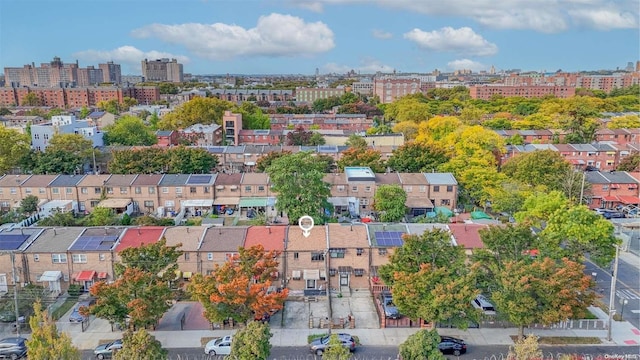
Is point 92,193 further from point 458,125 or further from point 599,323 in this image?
point 458,125

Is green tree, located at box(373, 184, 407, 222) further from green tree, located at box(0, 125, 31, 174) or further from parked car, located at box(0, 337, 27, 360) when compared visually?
green tree, located at box(0, 125, 31, 174)

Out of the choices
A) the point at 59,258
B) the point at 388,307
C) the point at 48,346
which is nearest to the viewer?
the point at 48,346

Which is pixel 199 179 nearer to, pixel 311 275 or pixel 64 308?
pixel 64 308

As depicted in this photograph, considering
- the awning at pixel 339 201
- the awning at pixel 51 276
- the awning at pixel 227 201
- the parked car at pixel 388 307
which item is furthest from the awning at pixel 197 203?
→ the parked car at pixel 388 307

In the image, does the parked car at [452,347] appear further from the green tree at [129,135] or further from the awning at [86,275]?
the green tree at [129,135]

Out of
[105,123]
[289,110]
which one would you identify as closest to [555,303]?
[105,123]

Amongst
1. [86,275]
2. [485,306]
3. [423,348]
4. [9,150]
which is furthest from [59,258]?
[9,150]

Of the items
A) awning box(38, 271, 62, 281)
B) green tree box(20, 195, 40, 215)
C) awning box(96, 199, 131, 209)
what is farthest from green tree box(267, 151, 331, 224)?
green tree box(20, 195, 40, 215)
